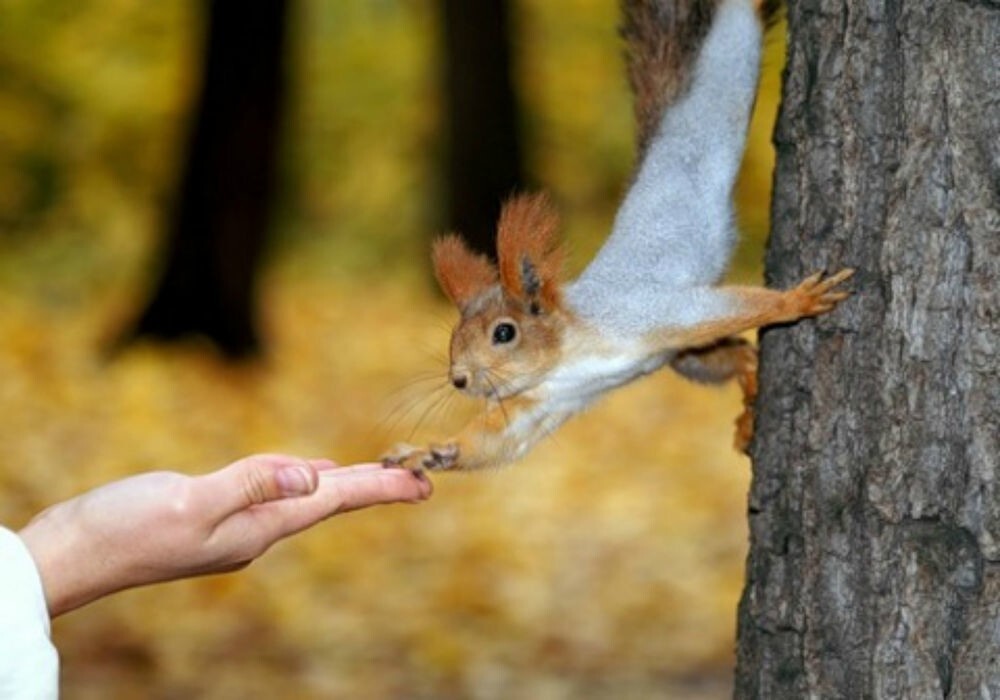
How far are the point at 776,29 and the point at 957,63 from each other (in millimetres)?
531

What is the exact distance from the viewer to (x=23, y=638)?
64.3 inches

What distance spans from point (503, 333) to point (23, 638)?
735 millimetres

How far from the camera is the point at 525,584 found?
481 centimetres

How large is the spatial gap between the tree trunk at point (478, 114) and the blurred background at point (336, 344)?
1cm

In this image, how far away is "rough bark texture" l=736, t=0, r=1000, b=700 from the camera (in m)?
1.83

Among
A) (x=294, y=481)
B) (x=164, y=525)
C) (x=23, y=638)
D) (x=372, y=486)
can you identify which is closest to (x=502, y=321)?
(x=372, y=486)

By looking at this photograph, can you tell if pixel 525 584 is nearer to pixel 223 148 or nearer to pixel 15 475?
pixel 15 475

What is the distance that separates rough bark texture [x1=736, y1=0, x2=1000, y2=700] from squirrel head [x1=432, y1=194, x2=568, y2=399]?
0.31 meters

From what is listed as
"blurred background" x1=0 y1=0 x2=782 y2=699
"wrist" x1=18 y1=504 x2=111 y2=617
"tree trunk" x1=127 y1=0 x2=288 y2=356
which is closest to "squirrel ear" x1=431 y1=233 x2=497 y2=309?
"blurred background" x1=0 y1=0 x2=782 y2=699

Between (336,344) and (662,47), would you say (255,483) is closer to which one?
(662,47)

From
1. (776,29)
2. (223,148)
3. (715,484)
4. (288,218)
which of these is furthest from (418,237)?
(776,29)

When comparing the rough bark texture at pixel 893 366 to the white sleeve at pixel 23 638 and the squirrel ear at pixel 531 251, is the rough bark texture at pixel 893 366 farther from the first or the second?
the white sleeve at pixel 23 638

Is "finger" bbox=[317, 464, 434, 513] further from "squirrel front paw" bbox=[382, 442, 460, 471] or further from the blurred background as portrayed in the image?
the blurred background

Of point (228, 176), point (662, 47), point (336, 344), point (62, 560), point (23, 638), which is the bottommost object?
point (23, 638)
